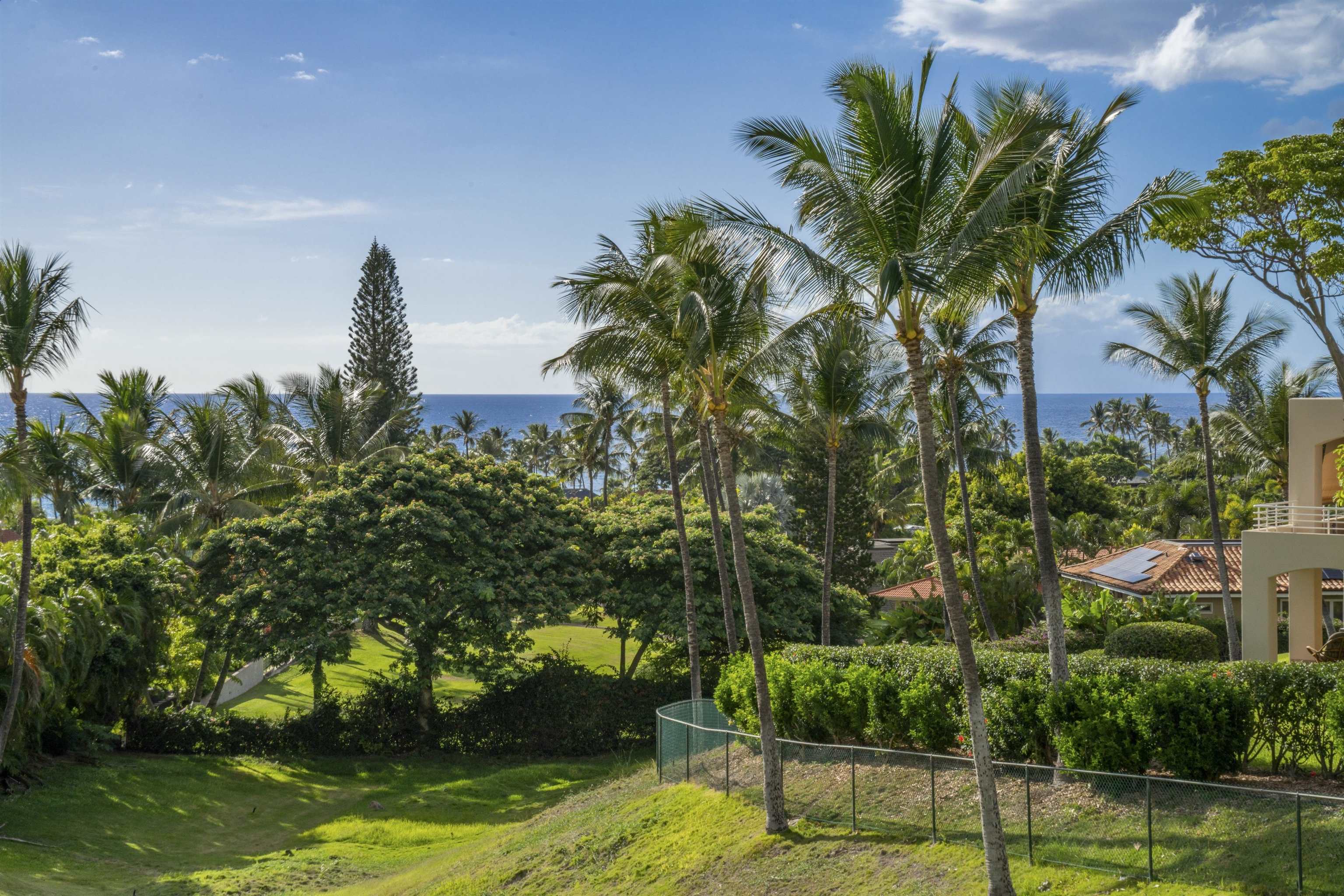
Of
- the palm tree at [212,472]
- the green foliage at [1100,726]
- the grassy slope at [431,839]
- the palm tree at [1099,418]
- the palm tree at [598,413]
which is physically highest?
the palm tree at [1099,418]

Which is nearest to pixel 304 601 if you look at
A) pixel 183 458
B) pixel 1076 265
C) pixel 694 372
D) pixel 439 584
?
pixel 439 584

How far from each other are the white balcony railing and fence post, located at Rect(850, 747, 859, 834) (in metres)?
11.6

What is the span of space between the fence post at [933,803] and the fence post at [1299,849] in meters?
4.17

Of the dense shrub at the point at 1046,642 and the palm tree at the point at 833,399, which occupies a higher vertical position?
the palm tree at the point at 833,399

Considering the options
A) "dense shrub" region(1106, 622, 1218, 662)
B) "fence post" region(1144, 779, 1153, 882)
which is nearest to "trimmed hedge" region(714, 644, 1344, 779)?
"fence post" region(1144, 779, 1153, 882)

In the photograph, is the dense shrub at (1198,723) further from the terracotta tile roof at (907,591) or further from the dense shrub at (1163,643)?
the terracotta tile roof at (907,591)

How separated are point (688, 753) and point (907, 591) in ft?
81.7

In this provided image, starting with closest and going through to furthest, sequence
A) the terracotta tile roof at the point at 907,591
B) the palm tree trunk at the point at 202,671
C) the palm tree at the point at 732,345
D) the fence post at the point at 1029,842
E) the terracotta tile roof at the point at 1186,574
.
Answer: the fence post at the point at 1029,842, the palm tree at the point at 732,345, the palm tree trunk at the point at 202,671, the terracotta tile roof at the point at 1186,574, the terracotta tile roof at the point at 907,591

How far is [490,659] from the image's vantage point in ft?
91.4

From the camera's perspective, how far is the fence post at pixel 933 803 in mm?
13234

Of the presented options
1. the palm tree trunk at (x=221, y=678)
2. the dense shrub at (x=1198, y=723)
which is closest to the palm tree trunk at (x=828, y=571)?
the dense shrub at (x=1198, y=723)

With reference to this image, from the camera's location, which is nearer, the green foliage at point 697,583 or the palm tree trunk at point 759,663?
the palm tree trunk at point 759,663

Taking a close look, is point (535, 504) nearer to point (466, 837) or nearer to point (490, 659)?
point (490, 659)

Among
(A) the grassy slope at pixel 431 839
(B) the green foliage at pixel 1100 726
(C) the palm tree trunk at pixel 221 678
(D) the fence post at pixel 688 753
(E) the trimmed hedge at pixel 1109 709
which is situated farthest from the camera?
(C) the palm tree trunk at pixel 221 678
